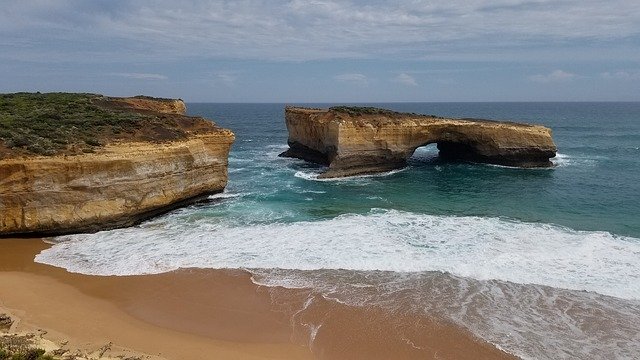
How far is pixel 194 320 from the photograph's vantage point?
13.1 m

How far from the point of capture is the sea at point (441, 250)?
1331 centimetres

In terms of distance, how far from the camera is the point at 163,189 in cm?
2186

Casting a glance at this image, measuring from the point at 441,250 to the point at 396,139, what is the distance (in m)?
17.8

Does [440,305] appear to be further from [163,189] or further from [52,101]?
[52,101]

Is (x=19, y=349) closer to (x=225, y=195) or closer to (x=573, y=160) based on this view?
(x=225, y=195)

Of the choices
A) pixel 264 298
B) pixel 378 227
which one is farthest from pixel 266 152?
pixel 264 298

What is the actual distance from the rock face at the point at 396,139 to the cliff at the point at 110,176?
10.4m

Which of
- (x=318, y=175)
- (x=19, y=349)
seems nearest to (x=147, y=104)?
(x=318, y=175)

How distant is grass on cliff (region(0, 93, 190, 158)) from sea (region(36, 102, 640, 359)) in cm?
402

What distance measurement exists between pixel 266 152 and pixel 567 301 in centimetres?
3548

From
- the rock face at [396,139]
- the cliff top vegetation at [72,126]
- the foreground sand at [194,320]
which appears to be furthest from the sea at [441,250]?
the cliff top vegetation at [72,126]

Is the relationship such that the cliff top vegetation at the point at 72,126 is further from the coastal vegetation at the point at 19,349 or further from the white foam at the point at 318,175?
the coastal vegetation at the point at 19,349

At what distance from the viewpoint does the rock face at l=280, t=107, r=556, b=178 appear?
33281 mm

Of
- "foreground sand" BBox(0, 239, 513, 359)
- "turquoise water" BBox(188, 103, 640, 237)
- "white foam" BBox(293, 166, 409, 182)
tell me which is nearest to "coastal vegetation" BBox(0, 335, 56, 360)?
"foreground sand" BBox(0, 239, 513, 359)
